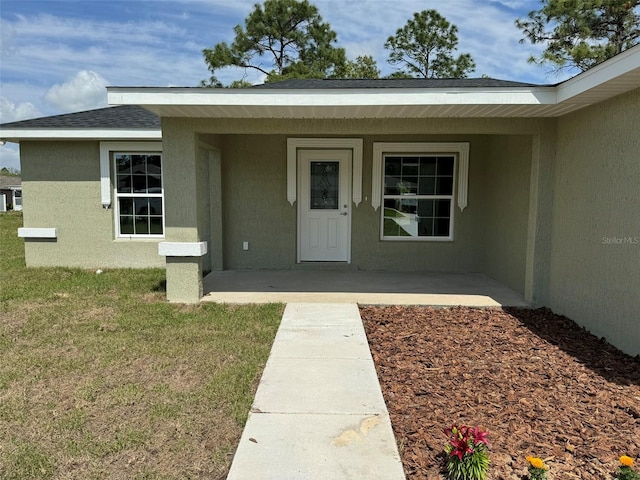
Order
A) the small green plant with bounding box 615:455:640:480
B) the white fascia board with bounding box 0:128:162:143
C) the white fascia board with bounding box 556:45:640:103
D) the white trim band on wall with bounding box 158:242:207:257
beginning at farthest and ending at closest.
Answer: the white fascia board with bounding box 0:128:162:143, the white trim band on wall with bounding box 158:242:207:257, the white fascia board with bounding box 556:45:640:103, the small green plant with bounding box 615:455:640:480

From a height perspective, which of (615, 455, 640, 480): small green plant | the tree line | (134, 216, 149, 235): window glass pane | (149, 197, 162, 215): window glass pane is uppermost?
the tree line

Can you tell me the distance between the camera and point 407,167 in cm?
831

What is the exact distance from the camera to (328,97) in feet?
16.7

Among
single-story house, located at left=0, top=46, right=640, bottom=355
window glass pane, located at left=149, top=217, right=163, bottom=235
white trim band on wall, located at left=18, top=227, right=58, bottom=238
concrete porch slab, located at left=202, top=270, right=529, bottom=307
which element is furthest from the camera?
window glass pane, located at left=149, top=217, right=163, bottom=235

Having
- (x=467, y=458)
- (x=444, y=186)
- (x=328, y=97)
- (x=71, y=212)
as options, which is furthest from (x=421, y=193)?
(x=71, y=212)

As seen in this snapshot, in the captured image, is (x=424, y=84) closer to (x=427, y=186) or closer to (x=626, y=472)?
(x=427, y=186)

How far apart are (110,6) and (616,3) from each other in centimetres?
1547

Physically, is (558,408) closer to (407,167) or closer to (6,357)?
(6,357)

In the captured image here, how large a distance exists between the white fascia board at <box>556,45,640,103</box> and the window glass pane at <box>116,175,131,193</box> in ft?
24.6

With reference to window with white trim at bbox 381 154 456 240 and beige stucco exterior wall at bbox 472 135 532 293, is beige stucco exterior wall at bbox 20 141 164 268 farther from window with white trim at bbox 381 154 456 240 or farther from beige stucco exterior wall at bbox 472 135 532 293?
beige stucco exterior wall at bbox 472 135 532 293

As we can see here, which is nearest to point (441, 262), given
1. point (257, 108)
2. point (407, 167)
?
point (407, 167)

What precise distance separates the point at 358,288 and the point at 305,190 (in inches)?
93.7

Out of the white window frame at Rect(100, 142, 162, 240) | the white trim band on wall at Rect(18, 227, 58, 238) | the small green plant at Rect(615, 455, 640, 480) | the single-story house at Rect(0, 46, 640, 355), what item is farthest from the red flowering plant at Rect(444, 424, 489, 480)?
the white trim band on wall at Rect(18, 227, 58, 238)

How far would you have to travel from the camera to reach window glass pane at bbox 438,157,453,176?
830cm
